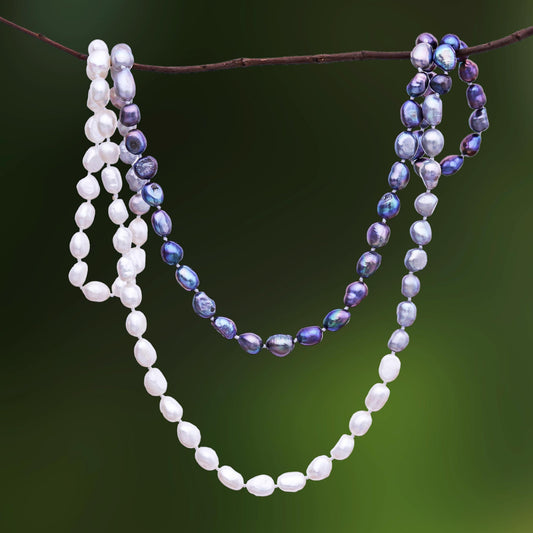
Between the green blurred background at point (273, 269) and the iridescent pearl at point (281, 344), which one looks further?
the green blurred background at point (273, 269)

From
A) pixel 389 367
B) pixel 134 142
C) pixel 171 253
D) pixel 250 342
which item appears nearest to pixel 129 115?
pixel 134 142

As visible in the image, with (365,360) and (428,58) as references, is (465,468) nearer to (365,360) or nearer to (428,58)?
(365,360)

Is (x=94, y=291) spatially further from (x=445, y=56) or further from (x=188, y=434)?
(x=445, y=56)

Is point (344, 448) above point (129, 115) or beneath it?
beneath

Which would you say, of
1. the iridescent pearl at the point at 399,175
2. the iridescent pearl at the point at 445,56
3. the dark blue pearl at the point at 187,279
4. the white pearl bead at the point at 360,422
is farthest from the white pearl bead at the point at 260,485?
the iridescent pearl at the point at 445,56

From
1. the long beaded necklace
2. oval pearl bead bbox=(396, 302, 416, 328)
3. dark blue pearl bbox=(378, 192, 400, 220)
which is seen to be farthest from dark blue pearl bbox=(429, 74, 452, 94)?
oval pearl bead bbox=(396, 302, 416, 328)

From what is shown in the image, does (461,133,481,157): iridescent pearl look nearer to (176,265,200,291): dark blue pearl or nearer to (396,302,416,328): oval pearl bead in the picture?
(396,302,416,328): oval pearl bead

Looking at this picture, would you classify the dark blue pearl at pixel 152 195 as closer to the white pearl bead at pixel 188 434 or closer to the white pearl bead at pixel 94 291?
the white pearl bead at pixel 94 291
